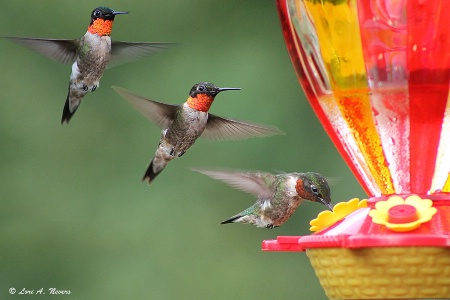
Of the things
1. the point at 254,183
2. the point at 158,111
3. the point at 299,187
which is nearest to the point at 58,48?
the point at 158,111

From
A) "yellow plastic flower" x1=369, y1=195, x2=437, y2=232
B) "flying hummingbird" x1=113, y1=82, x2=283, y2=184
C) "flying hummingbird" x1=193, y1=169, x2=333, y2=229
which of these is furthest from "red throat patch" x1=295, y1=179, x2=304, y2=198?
"yellow plastic flower" x1=369, y1=195, x2=437, y2=232

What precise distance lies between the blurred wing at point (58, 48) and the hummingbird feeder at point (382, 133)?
89 cm

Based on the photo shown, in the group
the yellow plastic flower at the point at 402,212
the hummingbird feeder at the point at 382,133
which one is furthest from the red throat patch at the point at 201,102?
the yellow plastic flower at the point at 402,212

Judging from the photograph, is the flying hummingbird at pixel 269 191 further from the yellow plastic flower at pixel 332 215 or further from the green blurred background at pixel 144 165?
the green blurred background at pixel 144 165

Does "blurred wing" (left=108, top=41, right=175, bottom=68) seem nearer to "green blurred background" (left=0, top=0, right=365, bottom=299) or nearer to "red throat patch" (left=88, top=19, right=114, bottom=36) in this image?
"red throat patch" (left=88, top=19, right=114, bottom=36)

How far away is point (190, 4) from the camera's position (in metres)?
6.20

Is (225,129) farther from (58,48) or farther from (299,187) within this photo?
(58,48)

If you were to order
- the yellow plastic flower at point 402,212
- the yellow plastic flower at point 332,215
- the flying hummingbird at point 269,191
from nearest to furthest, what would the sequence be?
the yellow plastic flower at point 402,212
the yellow plastic flower at point 332,215
the flying hummingbird at point 269,191

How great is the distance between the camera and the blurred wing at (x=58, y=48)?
3.32 meters

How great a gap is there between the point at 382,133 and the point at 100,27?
102 cm

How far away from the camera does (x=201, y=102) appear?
310 cm

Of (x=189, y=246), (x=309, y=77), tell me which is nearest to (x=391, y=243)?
(x=309, y=77)

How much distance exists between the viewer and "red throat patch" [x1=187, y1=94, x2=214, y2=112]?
3076 mm

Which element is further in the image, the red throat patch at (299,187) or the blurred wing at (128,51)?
the blurred wing at (128,51)
